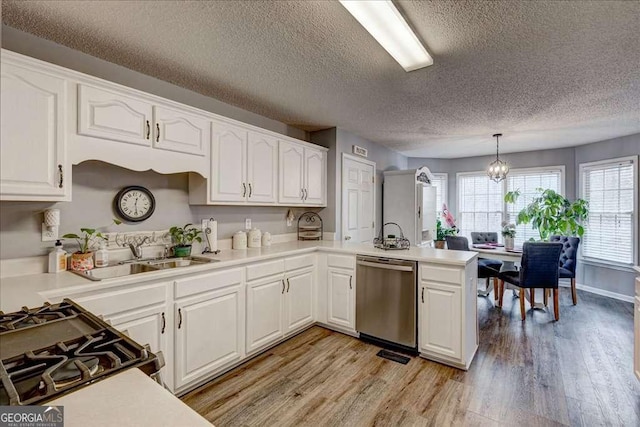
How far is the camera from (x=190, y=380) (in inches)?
85.7

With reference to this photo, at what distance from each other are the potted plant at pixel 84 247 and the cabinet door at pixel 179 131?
777mm

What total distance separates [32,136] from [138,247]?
1040 mm

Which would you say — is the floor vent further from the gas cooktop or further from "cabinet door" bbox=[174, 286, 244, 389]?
the gas cooktop

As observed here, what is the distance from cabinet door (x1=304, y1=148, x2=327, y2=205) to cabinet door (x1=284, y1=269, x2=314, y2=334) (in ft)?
3.38

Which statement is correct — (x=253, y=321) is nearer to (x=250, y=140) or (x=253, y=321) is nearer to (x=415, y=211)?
(x=250, y=140)

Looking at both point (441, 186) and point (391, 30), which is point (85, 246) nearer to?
point (391, 30)

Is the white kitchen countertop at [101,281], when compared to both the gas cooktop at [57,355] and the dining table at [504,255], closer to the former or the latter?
the gas cooktop at [57,355]

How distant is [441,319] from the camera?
8.65 ft

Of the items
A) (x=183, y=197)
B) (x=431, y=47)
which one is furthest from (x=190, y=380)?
(x=431, y=47)

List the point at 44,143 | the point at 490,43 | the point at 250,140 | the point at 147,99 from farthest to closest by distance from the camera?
1. the point at 250,140
2. the point at 147,99
3. the point at 490,43
4. the point at 44,143

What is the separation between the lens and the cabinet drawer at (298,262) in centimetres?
303

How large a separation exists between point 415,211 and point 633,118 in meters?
2.86

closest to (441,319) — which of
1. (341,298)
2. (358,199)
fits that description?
(341,298)

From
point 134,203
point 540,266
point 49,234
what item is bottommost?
point 540,266
